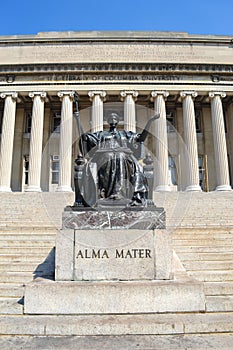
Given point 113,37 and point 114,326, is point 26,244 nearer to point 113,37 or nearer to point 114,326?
point 114,326

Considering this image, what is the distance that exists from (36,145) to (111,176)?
19.8 meters

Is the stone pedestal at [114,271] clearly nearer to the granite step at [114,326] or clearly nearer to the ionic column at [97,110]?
the granite step at [114,326]

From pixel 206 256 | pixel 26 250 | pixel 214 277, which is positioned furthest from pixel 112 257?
pixel 26 250

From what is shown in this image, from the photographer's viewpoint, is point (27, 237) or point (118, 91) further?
point (118, 91)

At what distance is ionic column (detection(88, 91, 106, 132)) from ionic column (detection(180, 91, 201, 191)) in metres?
7.05

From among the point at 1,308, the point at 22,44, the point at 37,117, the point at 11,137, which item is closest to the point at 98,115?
the point at 37,117

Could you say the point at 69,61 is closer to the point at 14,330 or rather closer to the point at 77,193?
the point at 77,193

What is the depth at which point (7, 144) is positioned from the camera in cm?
2505

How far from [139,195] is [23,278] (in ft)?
12.9

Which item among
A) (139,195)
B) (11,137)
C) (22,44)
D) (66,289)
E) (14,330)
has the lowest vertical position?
(14,330)

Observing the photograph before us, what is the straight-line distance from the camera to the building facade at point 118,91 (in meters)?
24.7

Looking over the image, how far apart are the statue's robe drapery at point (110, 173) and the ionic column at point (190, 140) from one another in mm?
17301

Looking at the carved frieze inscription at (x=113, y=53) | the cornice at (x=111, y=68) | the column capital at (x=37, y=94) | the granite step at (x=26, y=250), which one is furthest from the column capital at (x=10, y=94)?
Result: the granite step at (x=26, y=250)

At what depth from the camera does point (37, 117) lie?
84.2ft
